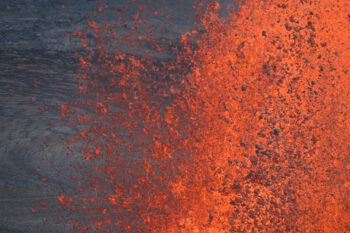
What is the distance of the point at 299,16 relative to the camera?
3.66 ft

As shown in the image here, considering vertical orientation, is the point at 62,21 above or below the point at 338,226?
above

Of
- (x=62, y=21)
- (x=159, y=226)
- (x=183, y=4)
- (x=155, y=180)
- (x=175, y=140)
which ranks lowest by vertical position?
(x=159, y=226)

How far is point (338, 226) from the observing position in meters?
1.09

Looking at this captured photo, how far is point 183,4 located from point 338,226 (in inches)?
33.3

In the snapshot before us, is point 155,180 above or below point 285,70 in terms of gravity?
below

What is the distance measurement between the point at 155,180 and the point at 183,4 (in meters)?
0.56

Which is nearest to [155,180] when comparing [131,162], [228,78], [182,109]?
[131,162]

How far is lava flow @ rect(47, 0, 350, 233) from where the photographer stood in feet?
3.55

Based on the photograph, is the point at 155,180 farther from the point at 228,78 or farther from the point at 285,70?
the point at 285,70

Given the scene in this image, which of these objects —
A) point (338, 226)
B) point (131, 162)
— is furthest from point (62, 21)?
point (338, 226)

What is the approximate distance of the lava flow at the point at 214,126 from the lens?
42.6 inches

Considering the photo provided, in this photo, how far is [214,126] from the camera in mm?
1096

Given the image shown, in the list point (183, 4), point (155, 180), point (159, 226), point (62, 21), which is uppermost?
point (183, 4)

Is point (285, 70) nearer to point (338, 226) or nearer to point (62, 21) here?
point (338, 226)
